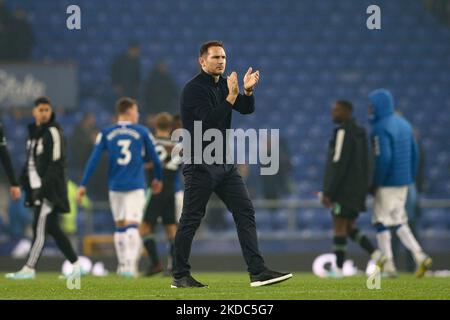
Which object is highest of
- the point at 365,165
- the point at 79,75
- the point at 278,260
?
the point at 79,75

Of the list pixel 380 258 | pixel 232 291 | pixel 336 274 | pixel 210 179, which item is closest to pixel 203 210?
pixel 210 179

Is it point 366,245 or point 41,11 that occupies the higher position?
point 41,11

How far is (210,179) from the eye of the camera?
10.2 m

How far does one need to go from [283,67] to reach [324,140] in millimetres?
3153

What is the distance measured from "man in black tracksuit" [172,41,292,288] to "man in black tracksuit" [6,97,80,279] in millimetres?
3835

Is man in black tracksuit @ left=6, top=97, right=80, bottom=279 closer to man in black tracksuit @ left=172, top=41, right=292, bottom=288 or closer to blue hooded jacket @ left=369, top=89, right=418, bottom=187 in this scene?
blue hooded jacket @ left=369, top=89, right=418, bottom=187

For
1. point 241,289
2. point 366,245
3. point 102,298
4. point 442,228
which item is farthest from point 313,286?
point 442,228

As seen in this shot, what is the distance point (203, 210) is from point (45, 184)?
3.96m

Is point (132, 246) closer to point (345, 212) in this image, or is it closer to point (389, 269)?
point (345, 212)

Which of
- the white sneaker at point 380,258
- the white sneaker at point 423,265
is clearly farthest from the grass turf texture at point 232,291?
the white sneaker at point 380,258

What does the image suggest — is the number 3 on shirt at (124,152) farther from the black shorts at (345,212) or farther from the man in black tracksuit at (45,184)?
the black shorts at (345,212)

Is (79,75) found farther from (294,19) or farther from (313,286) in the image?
(313,286)

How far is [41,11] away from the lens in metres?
30.6

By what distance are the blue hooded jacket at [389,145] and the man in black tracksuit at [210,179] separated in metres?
4.26
